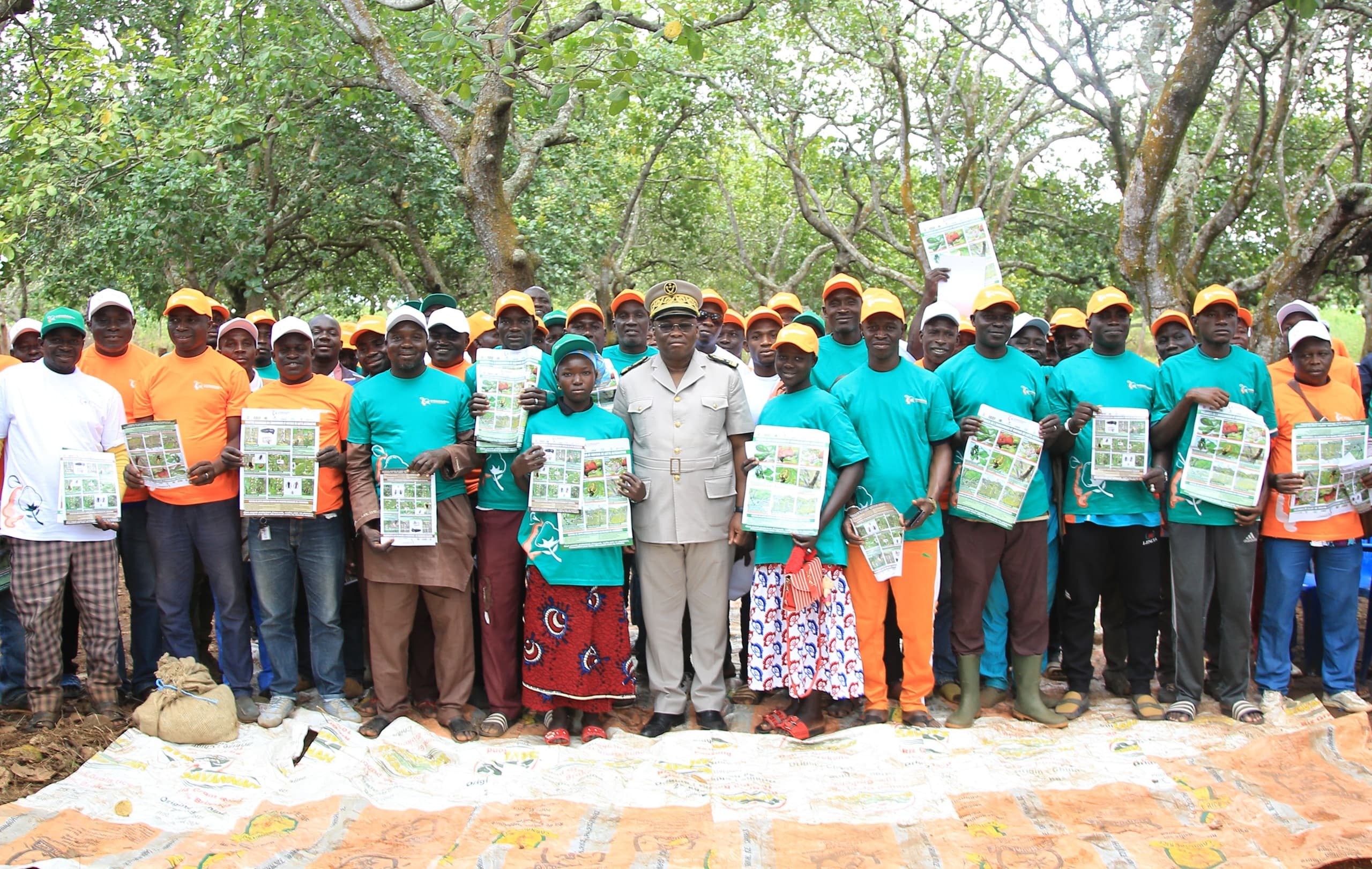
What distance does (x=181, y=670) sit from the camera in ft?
16.9

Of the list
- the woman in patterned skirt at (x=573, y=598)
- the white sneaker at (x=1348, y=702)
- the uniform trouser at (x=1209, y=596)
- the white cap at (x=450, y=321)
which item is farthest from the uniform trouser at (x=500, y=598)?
the white sneaker at (x=1348, y=702)

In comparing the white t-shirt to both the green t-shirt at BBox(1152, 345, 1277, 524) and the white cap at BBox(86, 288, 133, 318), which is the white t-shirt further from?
the green t-shirt at BBox(1152, 345, 1277, 524)

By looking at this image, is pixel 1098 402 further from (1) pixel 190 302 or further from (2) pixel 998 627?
(1) pixel 190 302

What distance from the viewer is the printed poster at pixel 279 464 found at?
511 centimetres

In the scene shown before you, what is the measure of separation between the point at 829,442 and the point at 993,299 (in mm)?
1164

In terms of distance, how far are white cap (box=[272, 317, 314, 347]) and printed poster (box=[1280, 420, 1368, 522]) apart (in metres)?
5.13

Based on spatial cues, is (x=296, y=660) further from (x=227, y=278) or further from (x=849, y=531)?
(x=227, y=278)

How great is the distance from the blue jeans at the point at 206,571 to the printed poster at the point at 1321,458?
→ 5545 millimetres

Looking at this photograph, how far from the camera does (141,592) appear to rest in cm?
555

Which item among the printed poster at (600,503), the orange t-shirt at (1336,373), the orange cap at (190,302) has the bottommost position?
the printed poster at (600,503)

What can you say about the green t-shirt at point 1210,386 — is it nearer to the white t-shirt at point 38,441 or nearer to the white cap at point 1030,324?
the white cap at point 1030,324

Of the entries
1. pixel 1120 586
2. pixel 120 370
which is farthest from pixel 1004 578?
pixel 120 370

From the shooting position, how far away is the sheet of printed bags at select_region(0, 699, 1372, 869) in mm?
3920

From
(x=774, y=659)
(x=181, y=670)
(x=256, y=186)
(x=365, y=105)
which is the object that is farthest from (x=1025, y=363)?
(x=256, y=186)
